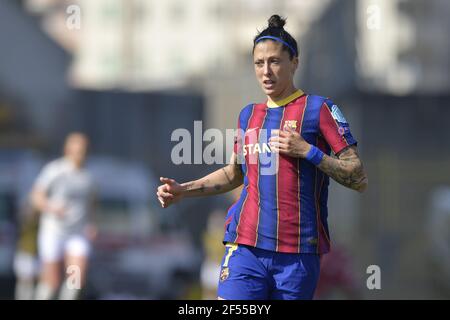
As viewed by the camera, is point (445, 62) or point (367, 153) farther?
point (445, 62)

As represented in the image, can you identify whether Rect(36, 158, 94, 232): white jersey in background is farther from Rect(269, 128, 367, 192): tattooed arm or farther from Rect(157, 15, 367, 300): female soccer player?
Rect(269, 128, 367, 192): tattooed arm

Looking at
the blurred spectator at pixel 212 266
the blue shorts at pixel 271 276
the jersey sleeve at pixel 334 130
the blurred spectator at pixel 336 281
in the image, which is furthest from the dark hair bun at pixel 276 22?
the blurred spectator at pixel 336 281

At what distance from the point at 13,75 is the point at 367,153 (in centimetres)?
1874

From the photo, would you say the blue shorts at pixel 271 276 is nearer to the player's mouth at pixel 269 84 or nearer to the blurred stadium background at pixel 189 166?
the player's mouth at pixel 269 84

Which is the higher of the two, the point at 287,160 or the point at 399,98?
the point at 399,98

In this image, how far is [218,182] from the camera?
6.11m

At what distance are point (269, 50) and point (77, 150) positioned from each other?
22.4ft

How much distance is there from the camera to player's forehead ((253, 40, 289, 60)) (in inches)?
226

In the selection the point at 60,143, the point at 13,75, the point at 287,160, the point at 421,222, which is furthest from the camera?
the point at 13,75
